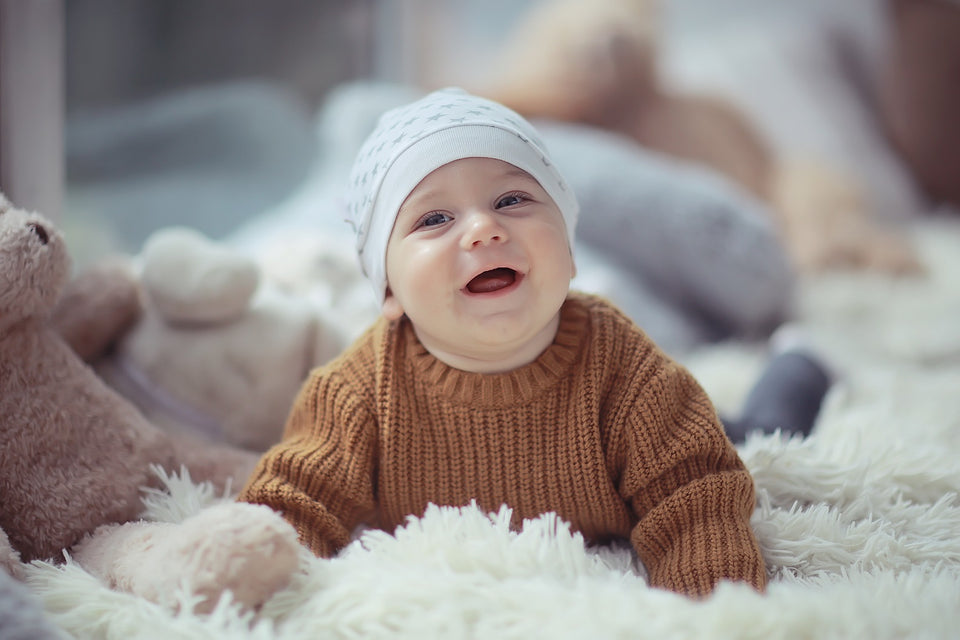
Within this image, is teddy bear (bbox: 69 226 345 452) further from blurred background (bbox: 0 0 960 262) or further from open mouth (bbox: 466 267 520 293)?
blurred background (bbox: 0 0 960 262)

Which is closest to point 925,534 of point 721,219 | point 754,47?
point 721,219

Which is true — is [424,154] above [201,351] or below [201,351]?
above

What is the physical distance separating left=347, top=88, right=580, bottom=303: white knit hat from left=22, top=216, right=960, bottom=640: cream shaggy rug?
0.96 ft

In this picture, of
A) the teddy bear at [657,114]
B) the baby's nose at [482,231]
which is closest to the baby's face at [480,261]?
the baby's nose at [482,231]

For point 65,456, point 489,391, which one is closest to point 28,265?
point 65,456

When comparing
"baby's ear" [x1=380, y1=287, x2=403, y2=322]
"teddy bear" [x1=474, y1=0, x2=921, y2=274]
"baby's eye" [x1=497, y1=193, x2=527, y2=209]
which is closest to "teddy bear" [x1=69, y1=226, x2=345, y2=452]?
"baby's ear" [x1=380, y1=287, x2=403, y2=322]

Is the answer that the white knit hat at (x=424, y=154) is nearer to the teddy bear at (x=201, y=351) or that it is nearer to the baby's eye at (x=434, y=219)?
the baby's eye at (x=434, y=219)

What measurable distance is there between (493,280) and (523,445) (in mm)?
165

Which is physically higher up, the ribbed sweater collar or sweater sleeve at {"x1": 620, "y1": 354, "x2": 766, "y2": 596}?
the ribbed sweater collar

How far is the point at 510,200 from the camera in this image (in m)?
0.82

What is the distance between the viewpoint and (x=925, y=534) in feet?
2.71

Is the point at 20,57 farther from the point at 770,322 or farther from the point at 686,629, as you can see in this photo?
the point at 770,322

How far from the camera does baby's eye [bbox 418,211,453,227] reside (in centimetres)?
81

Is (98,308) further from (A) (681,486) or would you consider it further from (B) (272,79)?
(B) (272,79)
